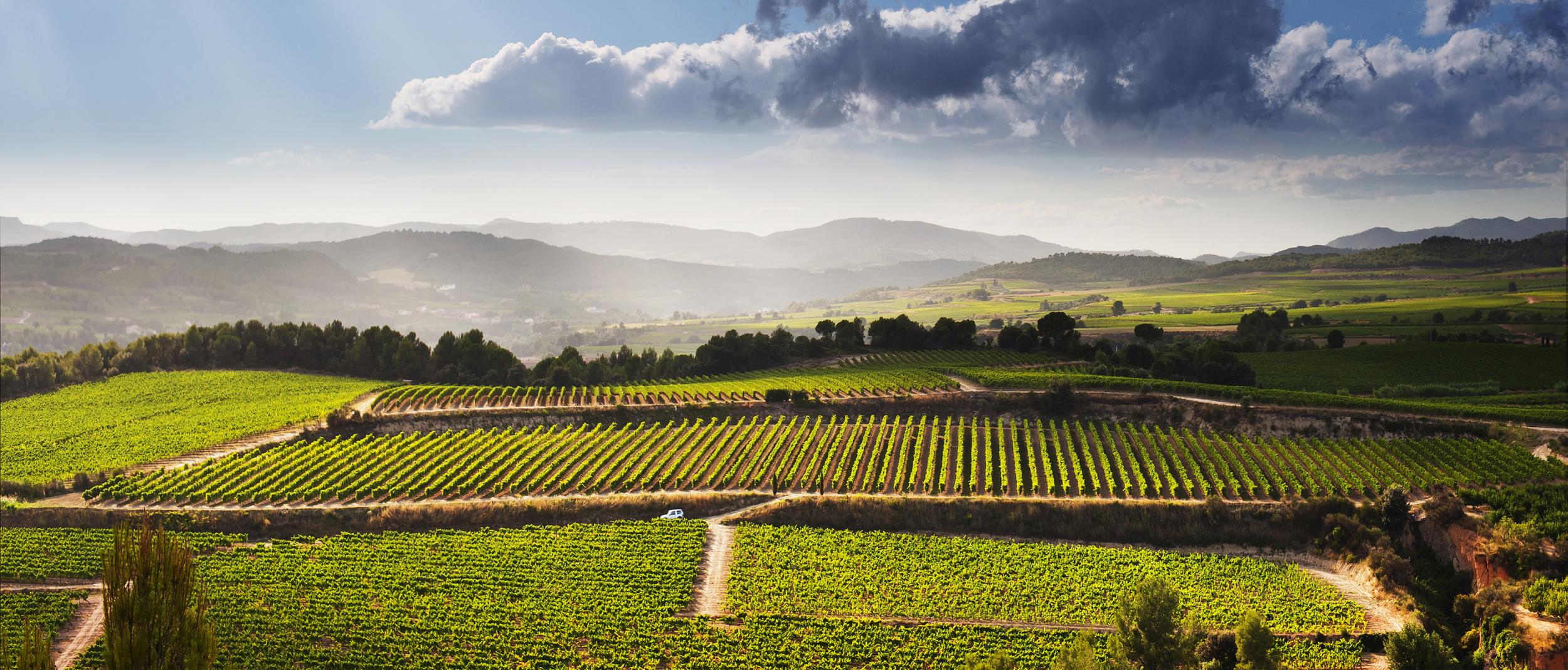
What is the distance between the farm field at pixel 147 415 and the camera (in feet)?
217

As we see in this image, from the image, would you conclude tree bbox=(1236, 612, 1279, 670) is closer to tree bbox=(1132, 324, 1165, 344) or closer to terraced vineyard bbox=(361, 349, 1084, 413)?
terraced vineyard bbox=(361, 349, 1084, 413)

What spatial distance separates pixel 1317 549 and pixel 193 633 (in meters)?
55.4

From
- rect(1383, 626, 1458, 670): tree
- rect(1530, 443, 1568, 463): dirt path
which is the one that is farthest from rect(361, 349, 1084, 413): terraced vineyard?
rect(1383, 626, 1458, 670): tree

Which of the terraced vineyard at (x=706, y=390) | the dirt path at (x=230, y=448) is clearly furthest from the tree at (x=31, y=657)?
the terraced vineyard at (x=706, y=390)

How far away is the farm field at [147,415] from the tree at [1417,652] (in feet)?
258

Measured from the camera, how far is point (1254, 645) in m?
33.7

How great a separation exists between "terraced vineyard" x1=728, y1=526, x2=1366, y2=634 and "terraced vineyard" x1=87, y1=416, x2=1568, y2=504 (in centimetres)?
782

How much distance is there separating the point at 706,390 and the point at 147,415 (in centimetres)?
5374

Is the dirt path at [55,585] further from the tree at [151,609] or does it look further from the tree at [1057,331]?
the tree at [1057,331]

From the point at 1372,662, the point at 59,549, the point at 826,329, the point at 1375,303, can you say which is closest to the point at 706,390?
the point at 826,329

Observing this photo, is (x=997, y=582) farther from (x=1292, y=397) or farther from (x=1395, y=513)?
(x=1292, y=397)

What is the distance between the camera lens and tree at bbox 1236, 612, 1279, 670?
110 ft

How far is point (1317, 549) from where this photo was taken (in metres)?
50.4

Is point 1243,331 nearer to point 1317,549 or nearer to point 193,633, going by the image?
point 1317,549
